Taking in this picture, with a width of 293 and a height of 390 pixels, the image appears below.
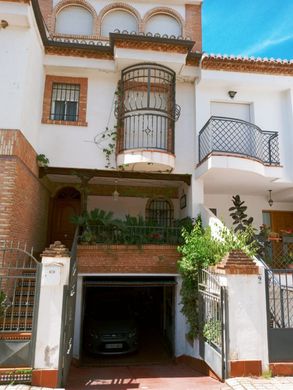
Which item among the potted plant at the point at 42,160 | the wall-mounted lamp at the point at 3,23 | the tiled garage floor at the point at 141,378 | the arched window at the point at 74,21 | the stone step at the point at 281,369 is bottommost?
the tiled garage floor at the point at 141,378

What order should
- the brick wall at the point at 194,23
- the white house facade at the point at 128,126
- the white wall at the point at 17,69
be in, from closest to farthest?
the white wall at the point at 17,69, the white house facade at the point at 128,126, the brick wall at the point at 194,23

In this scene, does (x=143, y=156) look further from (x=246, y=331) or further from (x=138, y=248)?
(x=246, y=331)

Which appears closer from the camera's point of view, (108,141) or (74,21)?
(108,141)

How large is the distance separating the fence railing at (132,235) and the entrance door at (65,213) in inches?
123

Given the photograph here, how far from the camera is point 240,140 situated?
31.1ft

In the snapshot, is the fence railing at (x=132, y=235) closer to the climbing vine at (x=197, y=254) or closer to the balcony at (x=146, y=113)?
the climbing vine at (x=197, y=254)

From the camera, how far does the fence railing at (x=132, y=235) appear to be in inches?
329

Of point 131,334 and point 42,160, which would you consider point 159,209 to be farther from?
point 42,160

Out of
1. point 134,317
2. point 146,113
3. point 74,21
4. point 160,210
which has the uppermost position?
point 74,21

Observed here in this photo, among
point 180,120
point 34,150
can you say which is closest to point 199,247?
point 180,120

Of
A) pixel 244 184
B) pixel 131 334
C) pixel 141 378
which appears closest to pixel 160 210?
pixel 244 184

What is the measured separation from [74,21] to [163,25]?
340 centimetres

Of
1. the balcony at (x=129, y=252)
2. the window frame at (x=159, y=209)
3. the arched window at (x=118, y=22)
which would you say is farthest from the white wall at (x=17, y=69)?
the window frame at (x=159, y=209)

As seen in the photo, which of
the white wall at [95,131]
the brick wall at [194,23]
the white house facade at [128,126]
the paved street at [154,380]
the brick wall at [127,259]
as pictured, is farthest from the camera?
the brick wall at [194,23]
